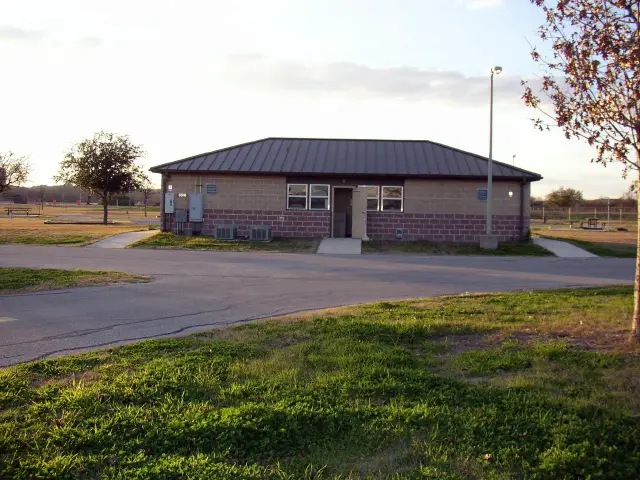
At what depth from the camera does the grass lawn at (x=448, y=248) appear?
78.6 ft

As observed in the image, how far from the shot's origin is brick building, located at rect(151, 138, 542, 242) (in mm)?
26531

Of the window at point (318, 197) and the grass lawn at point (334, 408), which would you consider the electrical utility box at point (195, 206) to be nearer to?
the window at point (318, 197)

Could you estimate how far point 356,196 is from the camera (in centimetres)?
2681

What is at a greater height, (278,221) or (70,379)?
(278,221)

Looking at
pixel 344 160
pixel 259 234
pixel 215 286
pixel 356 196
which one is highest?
pixel 344 160

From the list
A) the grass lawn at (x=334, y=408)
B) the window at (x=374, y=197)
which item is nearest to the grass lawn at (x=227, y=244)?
the window at (x=374, y=197)

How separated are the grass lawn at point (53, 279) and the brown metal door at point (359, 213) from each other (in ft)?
45.4

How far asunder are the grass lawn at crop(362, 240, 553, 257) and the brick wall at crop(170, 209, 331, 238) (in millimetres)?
2474

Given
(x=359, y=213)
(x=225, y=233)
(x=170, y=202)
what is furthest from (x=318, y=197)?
(x=170, y=202)

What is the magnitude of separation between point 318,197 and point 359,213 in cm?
204

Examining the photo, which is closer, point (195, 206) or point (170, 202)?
point (195, 206)

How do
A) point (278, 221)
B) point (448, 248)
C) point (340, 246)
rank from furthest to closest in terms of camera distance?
point (278, 221) → point (448, 248) → point (340, 246)

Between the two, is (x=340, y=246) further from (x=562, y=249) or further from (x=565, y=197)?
(x=565, y=197)

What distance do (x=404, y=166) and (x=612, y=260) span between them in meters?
9.88
